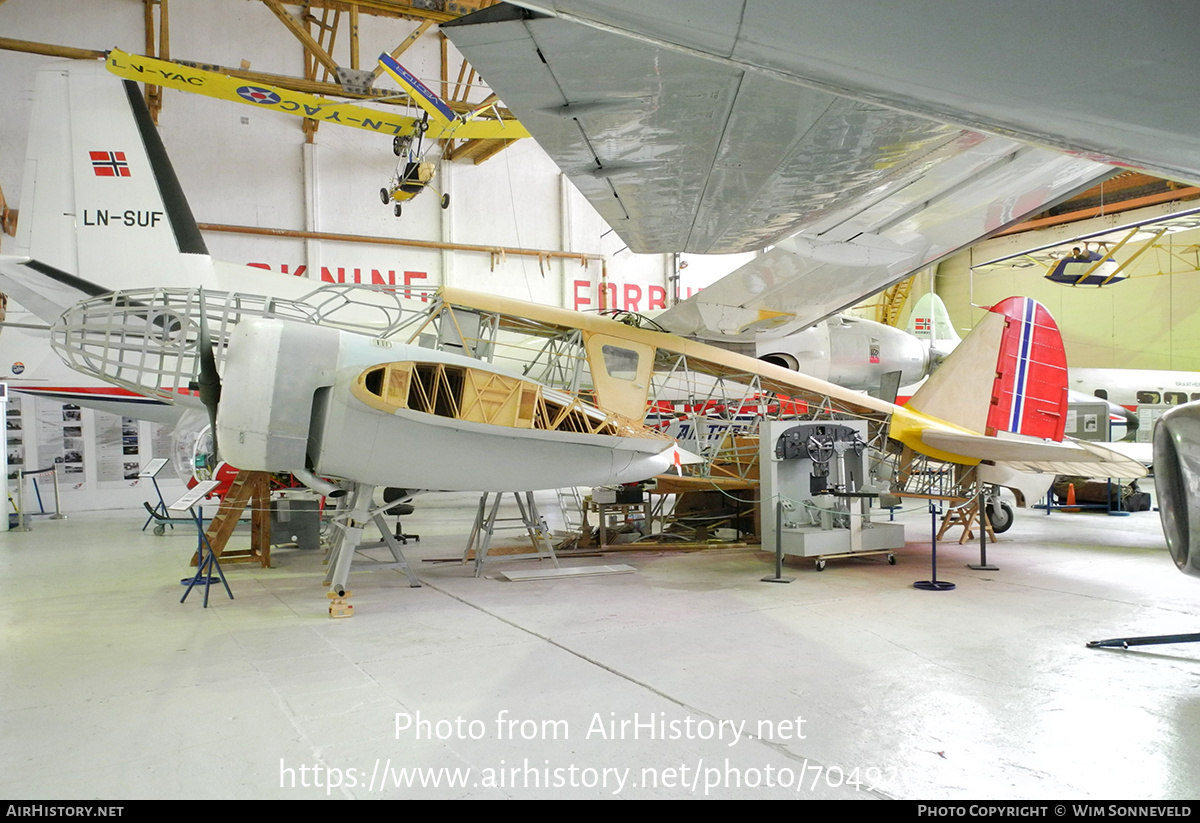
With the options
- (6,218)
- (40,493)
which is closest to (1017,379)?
(40,493)

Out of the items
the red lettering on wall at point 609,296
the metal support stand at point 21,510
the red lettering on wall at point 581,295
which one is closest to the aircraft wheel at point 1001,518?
the red lettering on wall at point 609,296

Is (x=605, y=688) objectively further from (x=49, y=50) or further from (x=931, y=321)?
(x=931, y=321)

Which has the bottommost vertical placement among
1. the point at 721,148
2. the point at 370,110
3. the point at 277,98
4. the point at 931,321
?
the point at 721,148

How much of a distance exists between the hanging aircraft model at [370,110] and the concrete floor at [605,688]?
9.99m

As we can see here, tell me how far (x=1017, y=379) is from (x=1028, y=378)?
0.17m

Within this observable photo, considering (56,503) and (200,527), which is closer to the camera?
(200,527)

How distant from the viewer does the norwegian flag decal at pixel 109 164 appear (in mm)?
11938

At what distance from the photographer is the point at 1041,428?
1124 centimetres

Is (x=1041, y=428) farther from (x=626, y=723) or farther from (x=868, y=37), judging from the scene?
(x=868, y=37)

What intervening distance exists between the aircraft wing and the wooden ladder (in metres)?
5.97

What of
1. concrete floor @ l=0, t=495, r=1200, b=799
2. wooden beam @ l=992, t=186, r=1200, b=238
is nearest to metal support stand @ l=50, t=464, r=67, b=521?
concrete floor @ l=0, t=495, r=1200, b=799

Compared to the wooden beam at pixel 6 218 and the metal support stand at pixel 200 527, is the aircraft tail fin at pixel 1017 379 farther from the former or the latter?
the wooden beam at pixel 6 218

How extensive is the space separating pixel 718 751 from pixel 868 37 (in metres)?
3.37

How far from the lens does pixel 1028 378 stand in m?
11.2
